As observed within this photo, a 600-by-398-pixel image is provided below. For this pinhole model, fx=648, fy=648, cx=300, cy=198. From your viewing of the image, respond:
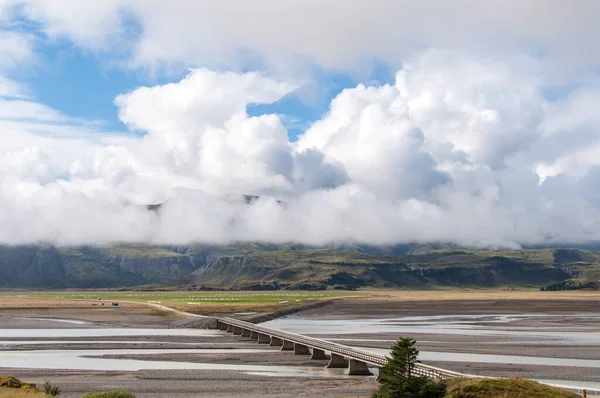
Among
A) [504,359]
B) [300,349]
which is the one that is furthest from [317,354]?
[504,359]

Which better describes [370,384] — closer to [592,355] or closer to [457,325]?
[592,355]

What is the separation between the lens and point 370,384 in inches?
2250

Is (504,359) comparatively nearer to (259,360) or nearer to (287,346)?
(259,360)

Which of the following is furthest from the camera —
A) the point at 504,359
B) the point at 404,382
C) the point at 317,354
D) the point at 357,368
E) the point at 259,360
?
the point at 317,354

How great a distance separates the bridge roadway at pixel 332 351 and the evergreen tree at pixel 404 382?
4.79 m

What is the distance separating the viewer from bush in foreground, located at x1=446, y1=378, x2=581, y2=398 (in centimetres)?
4106

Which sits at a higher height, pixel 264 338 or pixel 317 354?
pixel 317 354

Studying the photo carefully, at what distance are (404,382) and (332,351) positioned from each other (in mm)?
28587

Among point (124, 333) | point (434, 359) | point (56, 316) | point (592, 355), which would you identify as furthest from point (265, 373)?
point (56, 316)

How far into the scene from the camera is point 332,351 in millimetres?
69188

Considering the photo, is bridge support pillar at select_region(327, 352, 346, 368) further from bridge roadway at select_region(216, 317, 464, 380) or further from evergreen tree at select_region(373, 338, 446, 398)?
evergreen tree at select_region(373, 338, 446, 398)

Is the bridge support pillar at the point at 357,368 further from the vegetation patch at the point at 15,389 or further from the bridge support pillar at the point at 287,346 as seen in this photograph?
the vegetation patch at the point at 15,389

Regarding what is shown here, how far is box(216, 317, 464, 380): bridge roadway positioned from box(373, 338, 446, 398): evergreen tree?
4790 mm

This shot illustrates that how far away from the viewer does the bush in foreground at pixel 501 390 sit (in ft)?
135
